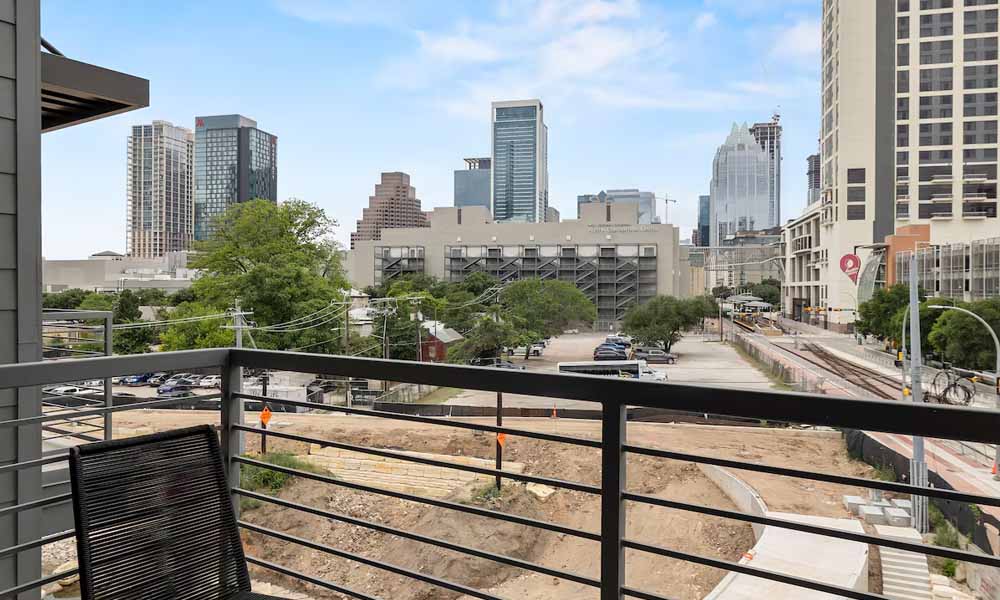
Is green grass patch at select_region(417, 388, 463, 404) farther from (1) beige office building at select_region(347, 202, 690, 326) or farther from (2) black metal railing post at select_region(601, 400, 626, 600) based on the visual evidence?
(1) beige office building at select_region(347, 202, 690, 326)

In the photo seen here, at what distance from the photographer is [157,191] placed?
185ft

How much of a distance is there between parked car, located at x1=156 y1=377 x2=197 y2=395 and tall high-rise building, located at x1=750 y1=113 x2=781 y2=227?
127373 mm

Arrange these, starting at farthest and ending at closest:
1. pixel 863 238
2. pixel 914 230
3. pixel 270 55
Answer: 1. pixel 270 55
2. pixel 863 238
3. pixel 914 230

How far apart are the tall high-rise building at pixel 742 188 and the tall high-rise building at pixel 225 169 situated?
97745mm

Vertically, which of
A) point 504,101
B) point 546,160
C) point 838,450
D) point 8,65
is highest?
point 504,101

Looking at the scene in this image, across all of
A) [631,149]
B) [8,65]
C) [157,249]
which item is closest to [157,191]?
[157,249]

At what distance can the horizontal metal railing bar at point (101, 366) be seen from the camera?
157 centimetres

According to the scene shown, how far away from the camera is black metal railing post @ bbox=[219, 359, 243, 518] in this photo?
189 centimetres

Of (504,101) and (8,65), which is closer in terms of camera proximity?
(8,65)

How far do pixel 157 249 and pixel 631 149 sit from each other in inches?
3038

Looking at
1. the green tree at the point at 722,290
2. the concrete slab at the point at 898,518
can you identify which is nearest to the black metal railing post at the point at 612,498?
the concrete slab at the point at 898,518

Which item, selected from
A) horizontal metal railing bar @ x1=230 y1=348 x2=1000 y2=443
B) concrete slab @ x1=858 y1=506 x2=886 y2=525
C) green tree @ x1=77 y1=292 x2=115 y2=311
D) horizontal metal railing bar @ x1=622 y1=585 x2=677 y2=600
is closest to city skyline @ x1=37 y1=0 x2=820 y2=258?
green tree @ x1=77 y1=292 x2=115 y2=311

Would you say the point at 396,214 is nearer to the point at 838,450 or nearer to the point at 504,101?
the point at 504,101

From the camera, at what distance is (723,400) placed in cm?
114
